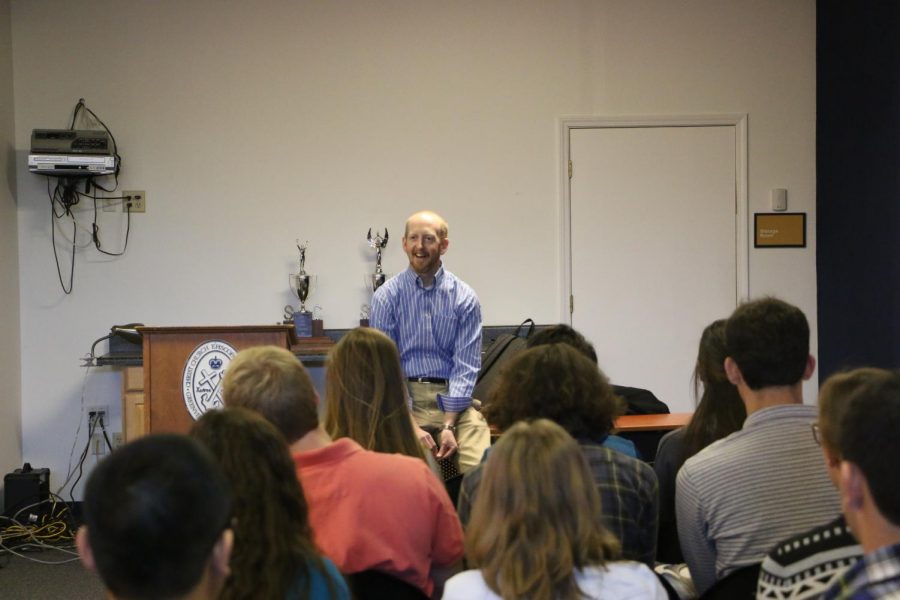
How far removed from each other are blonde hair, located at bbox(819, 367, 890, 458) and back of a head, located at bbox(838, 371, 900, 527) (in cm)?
14

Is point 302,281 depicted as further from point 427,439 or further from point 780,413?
point 780,413

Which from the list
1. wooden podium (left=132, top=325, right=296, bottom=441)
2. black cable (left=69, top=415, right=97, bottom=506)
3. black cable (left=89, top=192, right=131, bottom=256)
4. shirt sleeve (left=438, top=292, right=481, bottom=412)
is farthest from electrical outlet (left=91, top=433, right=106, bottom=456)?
shirt sleeve (left=438, top=292, right=481, bottom=412)

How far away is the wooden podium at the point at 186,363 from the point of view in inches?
161

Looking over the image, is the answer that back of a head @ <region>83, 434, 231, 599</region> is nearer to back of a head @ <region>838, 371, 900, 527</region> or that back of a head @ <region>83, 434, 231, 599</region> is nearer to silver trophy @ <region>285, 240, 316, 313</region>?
back of a head @ <region>838, 371, 900, 527</region>

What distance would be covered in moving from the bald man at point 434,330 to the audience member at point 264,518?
2341 millimetres

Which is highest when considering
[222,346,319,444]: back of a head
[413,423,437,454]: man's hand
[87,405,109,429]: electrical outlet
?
[222,346,319,444]: back of a head

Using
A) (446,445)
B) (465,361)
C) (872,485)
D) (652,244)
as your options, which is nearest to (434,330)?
(465,361)

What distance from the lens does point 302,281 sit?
5.65 meters

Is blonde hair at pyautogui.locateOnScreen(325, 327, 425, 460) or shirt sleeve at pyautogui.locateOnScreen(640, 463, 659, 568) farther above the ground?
blonde hair at pyautogui.locateOnScreen(325, 327, 425, 460)

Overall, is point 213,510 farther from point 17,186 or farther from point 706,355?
point 17,186

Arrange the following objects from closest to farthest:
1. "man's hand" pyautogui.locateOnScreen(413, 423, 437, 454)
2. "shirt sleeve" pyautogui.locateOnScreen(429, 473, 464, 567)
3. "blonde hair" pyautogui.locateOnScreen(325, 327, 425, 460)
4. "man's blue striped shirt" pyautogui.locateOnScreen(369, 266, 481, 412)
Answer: "shirt sleeve" pyautogui.locateOnScreen(429, 473, 464, 567), "blonde hair" pyautogui.locateOnScreen(325, 327, 425, 460), "man's hand" pyautogui.locateOnScreen(413, 423, 437, 454), "man's blue striped shirt" pyautogui.locateOnScreen(369, 266, 481, 412)

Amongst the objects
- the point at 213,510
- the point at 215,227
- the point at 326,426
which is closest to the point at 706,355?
the point at 326,426

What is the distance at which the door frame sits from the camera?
5.88m

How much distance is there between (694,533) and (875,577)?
960 millimetres
